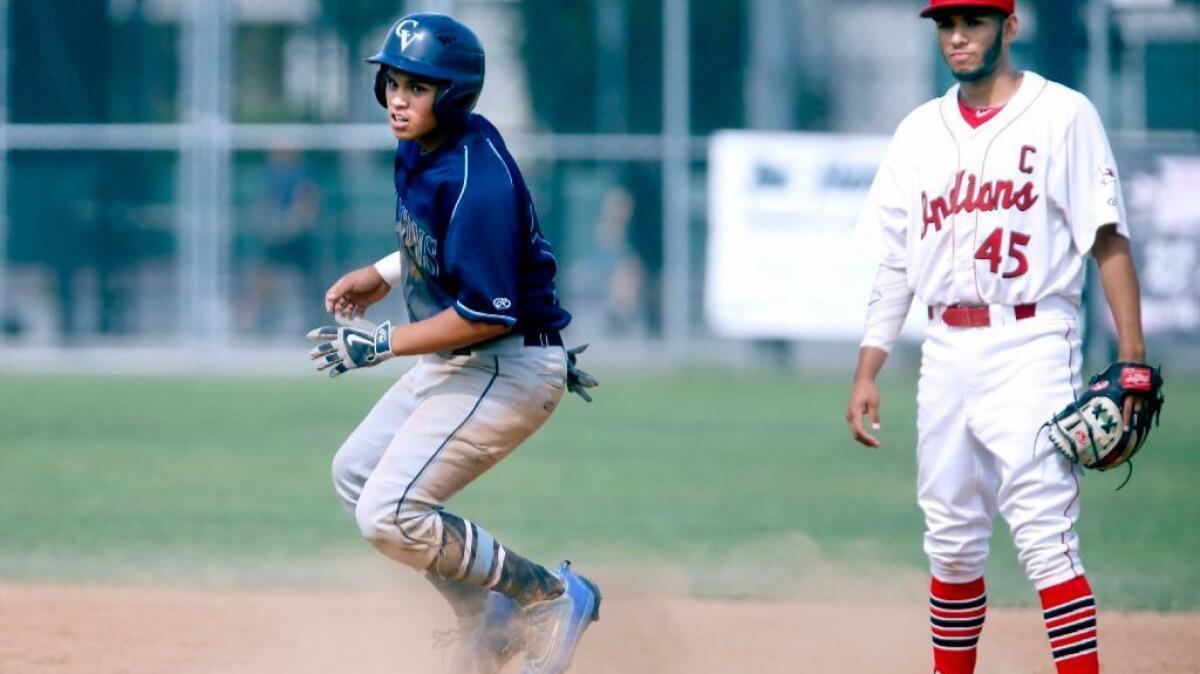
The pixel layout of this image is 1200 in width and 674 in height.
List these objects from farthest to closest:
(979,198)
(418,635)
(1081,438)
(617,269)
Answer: (617,269)
(418,635)
(979,198)
(1081,438)

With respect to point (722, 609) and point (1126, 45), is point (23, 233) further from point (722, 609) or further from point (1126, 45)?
point (722, 609)

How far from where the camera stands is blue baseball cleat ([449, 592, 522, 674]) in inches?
200

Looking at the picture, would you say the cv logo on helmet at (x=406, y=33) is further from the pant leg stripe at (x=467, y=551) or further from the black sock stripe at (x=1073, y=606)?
the black sock stripe at (x=1073, y=606)

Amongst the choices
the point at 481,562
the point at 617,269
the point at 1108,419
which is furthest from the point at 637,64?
the point at 1108,419

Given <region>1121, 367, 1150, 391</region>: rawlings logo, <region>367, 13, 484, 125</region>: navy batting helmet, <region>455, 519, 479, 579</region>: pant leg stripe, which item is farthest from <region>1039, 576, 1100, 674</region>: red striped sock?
<region>367, 13, 484, 125</region>: navy batting helmet

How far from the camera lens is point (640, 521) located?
880 centimetres

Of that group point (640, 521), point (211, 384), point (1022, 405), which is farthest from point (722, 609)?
point (211, 384)

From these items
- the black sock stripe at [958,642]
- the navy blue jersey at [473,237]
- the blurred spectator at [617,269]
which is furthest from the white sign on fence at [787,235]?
the black sock stripe at [958,642]

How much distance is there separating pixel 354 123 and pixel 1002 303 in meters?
13.1

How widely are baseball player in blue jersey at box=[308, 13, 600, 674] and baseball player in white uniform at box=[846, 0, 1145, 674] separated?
96 centimetres

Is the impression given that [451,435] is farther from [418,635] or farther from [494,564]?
[418,635]

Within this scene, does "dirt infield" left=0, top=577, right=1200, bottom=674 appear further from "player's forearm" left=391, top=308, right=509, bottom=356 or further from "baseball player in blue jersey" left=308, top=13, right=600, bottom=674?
"player's forearm" left=391, top=308, right=509, bottom=356

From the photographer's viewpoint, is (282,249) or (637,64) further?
(282,249)

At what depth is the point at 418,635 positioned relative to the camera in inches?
234
